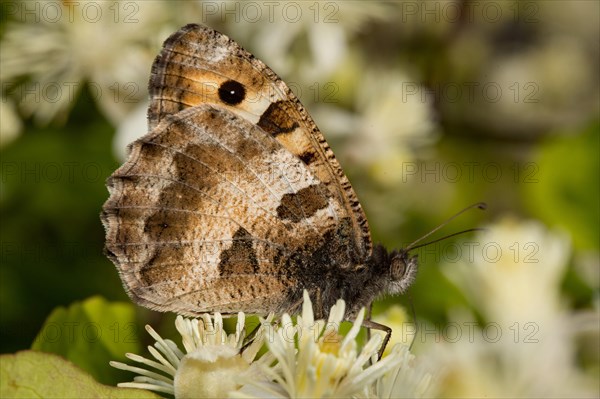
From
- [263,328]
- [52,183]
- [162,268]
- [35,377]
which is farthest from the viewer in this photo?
[52,183]

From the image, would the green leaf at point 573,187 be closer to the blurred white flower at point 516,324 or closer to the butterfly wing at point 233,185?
the blurred white flower at point 516,324

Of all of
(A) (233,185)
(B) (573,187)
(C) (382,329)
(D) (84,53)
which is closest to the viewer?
(C) (382,329)

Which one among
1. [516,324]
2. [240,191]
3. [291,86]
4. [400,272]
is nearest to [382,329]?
[400,272]

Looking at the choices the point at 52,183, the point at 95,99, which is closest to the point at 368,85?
the point at 95,99

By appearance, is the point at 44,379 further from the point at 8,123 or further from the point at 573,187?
the point at 573,187

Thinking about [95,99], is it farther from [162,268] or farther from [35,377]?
[35,377]

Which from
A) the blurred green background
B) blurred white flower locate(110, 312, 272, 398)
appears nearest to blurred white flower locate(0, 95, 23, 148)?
the blurred green background

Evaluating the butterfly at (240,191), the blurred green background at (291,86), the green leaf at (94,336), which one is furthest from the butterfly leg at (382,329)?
the blurred green background at (291,86)

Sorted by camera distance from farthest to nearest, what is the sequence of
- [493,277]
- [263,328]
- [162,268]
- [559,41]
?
[559,41], [493,277], [162,268], [263,328]
